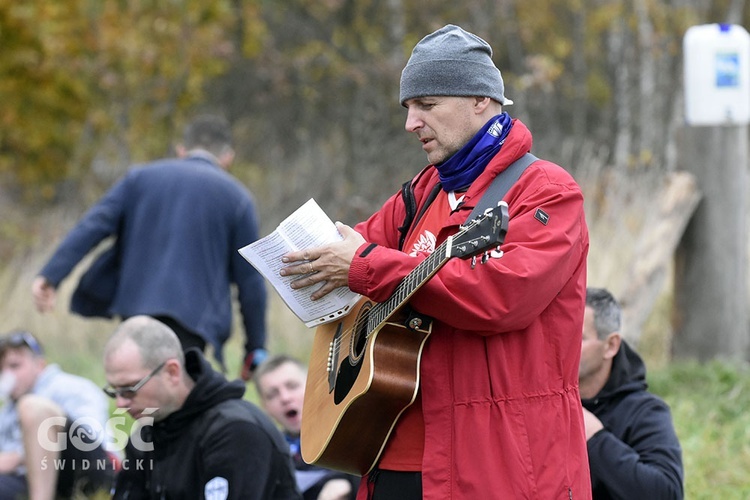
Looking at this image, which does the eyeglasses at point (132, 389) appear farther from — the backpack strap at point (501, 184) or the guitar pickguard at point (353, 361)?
the backpack strap at point (501, 184)

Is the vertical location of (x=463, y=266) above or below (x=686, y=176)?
above

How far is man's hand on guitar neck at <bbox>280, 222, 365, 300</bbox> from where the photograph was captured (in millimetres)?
3215

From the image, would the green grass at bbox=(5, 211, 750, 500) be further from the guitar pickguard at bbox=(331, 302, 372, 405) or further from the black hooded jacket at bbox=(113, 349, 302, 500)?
the guitar pickguard at bbox=(331, 302, 372, 405)

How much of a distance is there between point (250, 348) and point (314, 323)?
2.97 m

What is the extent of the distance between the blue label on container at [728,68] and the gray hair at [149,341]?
3.86 meters

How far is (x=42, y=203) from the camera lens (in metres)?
16.5

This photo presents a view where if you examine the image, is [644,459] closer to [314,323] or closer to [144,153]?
[314,323]

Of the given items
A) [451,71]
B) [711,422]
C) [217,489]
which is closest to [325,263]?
[451,71]

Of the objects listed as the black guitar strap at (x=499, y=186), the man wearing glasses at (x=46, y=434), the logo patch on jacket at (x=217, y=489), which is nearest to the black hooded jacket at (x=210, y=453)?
the logo patch on jacket at (x=217, y=489)

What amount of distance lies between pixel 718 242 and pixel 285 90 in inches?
385

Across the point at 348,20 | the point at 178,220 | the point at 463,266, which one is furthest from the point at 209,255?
the point at 348,20

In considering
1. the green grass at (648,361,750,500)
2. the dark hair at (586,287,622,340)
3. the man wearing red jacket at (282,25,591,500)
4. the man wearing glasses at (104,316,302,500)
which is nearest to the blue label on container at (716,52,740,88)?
the green grass at (648,361,750,500)

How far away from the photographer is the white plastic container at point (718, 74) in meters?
7.07

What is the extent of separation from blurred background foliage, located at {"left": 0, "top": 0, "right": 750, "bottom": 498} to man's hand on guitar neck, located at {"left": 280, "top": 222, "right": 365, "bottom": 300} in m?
7.89
